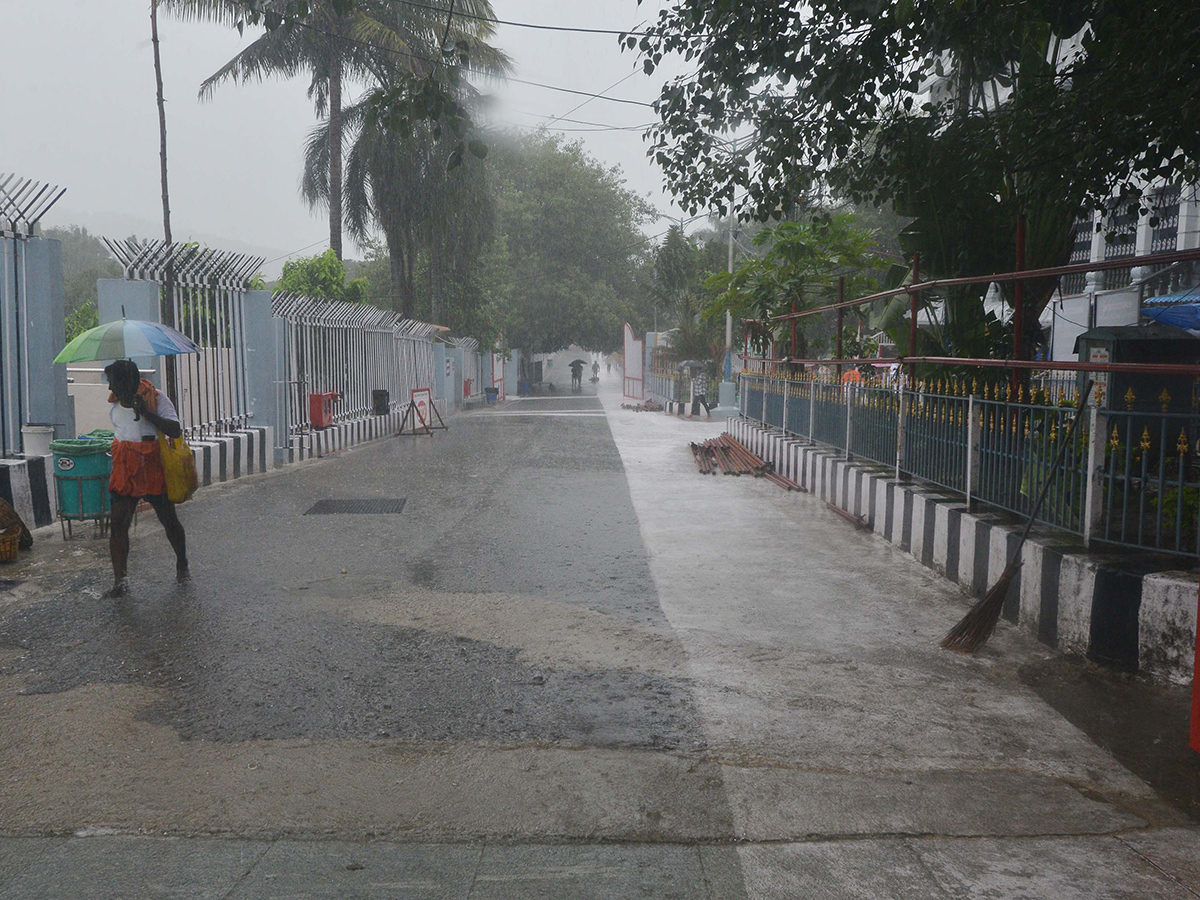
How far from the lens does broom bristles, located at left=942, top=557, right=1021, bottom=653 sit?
217 inches

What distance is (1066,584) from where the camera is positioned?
540 cm

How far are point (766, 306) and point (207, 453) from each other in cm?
849

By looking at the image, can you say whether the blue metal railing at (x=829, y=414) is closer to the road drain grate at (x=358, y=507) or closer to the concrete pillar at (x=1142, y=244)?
the road drain grate at (x=358, y=507)

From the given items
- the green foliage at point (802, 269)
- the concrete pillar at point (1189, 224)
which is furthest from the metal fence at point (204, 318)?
the concrete pillar at point (1189, 224)

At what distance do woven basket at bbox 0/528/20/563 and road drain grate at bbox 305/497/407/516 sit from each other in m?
2.98

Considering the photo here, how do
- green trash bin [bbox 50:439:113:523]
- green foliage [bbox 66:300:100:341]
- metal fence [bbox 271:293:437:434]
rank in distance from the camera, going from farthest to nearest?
green foliage [bbox 66:300:100:341], metal fence [bbox 271:293:437:434], green trash bin [bbox 50:439:113:523]

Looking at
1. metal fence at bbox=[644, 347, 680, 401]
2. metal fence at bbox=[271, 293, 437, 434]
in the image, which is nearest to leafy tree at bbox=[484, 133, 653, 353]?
metal fence at bbox=[644, 347, 680, 401]

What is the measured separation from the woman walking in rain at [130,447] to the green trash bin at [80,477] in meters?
2.04

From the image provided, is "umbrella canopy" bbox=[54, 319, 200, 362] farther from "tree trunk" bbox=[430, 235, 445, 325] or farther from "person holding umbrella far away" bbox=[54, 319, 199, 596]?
"tree trunk" bbox=[430, 235, 445, 325]

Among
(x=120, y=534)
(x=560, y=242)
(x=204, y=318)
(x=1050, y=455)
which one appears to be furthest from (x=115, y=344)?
(x=560, y=242)

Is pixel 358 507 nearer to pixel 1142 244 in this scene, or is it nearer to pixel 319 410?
pixel 319 410

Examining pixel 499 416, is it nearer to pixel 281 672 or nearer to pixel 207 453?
pixel 207 453

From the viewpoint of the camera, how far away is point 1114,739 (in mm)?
4270

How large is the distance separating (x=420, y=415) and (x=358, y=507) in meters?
12.0
